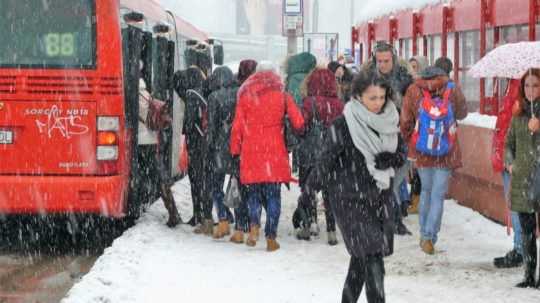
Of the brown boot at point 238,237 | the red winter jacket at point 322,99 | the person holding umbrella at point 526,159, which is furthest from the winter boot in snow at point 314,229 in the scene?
the person holding umbrella at point 526,159

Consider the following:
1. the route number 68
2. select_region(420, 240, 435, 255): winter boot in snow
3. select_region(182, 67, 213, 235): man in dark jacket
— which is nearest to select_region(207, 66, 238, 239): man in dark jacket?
select_region(182, 67, 213, 235): man in dark jacket

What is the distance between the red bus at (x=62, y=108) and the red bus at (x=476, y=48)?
13.0 ft

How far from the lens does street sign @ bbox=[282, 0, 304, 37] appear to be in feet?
75.3

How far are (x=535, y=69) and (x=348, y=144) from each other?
2345mm

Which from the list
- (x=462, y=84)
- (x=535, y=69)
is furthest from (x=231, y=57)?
(x=535, y=69)

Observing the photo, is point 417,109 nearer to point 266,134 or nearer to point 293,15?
point 266,134

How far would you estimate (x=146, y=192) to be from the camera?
40.9ft

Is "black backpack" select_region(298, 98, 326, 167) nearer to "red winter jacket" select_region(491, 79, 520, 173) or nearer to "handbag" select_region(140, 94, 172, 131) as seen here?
"handbag" select_region(140, 94, 172, 131)

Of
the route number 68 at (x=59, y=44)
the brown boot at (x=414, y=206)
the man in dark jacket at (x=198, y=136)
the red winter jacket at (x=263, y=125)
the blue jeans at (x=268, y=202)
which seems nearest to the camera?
the red winter jacket at (x=263, y=125)

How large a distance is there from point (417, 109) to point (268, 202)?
1.57 m

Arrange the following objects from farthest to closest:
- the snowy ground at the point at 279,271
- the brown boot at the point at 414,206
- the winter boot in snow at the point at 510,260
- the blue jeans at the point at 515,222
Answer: the brown boot at the point at 414,206 < the winter boot in snow at the point at 510,260 < the blue jeans at the point at 515,222 < the snowy ground at the point at 279,271

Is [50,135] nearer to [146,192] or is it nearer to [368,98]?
[146,192]

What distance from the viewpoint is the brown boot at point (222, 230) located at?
1123cm

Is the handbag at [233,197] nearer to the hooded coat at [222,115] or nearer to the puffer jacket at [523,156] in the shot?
the hooded coat at [222,115]
